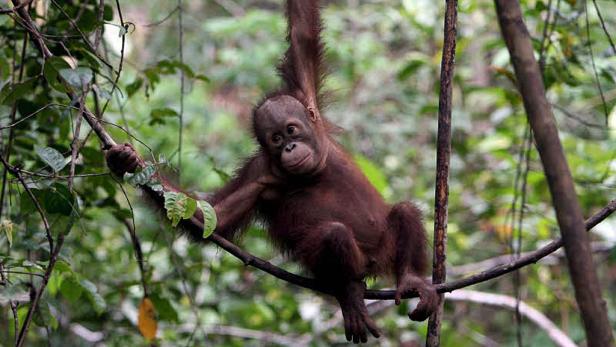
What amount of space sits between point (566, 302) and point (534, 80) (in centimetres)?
454

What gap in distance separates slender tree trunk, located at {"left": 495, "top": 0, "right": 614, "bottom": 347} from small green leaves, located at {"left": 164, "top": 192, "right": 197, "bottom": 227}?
1.12 meters

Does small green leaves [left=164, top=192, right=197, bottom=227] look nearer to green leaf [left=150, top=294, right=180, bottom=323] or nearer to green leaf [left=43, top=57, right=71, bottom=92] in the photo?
green leaf [left=43, top=57, right=71, bottom=92]

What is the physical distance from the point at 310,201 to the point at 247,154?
2.13 meters

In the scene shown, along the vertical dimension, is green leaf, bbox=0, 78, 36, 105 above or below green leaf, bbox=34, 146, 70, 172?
above

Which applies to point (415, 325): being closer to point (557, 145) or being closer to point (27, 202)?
point (27, 202)

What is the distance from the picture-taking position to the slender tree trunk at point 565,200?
1.47 meters

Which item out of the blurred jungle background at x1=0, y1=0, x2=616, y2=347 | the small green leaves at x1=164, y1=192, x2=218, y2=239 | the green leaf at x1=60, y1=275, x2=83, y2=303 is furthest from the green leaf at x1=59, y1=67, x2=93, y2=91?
the green leaf at x1=60, y1=275, x2=83, y2=303

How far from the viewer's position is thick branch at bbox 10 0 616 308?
238 cm

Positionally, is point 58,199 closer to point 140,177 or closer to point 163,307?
point 140,177

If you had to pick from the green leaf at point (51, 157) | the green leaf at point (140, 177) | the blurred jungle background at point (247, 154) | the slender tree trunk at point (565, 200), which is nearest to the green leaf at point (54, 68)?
the blurred jungle background at point (247, 154)

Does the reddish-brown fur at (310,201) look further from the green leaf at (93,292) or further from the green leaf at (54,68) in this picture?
the green leaf at (54,68)

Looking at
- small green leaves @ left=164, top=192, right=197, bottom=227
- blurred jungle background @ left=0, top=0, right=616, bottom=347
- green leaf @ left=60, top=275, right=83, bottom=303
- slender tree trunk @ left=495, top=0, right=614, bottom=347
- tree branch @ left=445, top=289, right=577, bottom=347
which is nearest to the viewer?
slender tree trunk @ left=495, top=0, right=614, bottom=347

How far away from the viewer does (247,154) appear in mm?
5777

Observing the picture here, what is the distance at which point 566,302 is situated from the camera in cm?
579
